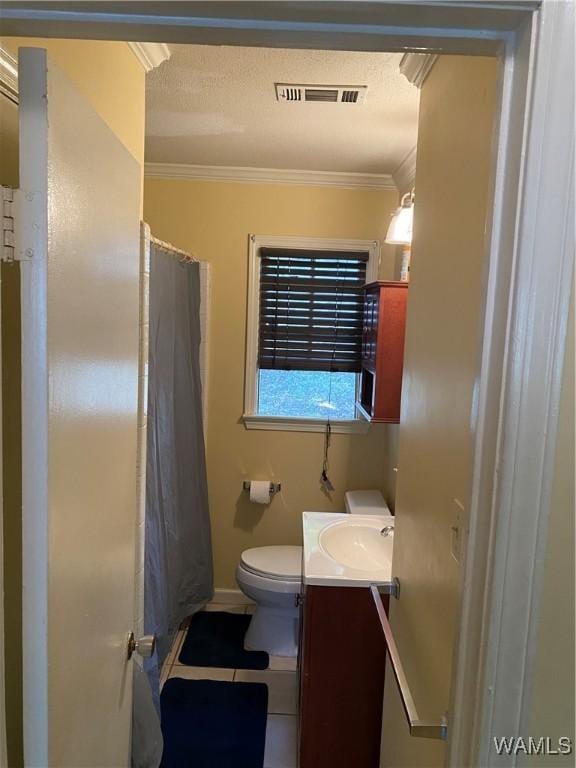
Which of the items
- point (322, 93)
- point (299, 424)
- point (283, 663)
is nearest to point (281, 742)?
point (283, 663)

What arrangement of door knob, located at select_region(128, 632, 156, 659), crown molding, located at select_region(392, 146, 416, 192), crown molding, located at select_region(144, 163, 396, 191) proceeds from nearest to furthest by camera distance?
door knob, located at select_region(128, 632, 156, 659)
crown molding, located at select_region(392, 146, 416, 192)
crown molding, located at select_region(144, 163, 396, 191)

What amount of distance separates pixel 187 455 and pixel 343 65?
178cm

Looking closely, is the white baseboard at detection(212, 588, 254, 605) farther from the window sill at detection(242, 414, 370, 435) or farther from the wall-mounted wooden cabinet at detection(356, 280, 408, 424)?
the wall-mounted wooden cabinet at detection(356, 280, 408, 424)

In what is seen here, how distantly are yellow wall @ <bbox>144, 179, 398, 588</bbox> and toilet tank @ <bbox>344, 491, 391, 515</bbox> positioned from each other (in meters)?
0.15

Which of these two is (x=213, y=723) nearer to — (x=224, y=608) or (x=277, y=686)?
(x=277, y=686)

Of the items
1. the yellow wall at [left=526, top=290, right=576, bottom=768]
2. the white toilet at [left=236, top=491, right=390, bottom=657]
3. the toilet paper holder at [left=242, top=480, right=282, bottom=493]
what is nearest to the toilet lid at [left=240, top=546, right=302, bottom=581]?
the white toilet at [left=236, top=491, right=390, bottom=657]

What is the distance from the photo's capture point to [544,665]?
28.0 inches

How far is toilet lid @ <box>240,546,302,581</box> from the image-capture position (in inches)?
102

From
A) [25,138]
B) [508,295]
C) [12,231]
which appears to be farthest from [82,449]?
[508,295]

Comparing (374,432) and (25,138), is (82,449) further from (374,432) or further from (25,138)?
(374,432)

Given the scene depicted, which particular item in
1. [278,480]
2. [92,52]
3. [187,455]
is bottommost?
[278,480]

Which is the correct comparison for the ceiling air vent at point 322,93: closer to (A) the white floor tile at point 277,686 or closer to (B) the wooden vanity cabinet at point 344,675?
(B) the wooden vanity cabinet at point 344,675

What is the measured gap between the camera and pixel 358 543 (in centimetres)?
230

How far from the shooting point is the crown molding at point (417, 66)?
135 cm
